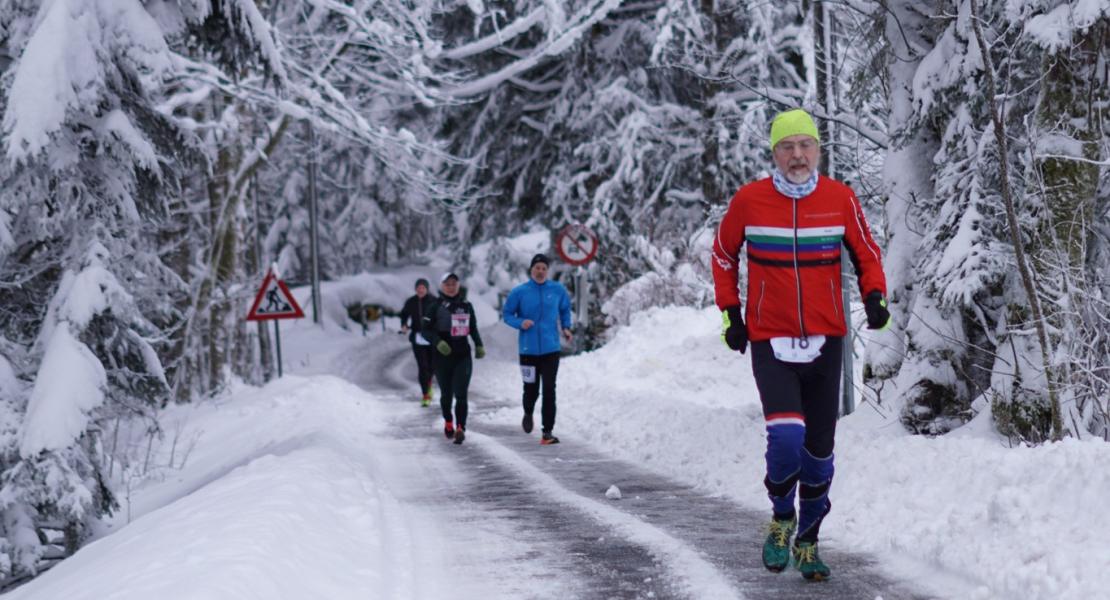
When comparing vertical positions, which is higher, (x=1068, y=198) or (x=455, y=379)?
(x=1068, y=198)

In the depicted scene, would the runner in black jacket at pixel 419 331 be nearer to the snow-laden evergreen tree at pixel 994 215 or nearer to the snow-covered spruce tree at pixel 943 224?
the snow-covered spruce tree at pixel 943 224

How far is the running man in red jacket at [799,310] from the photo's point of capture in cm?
518

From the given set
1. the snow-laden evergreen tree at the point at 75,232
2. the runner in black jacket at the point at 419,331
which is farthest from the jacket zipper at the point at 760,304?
the runner in black jacket at the point at 419,331

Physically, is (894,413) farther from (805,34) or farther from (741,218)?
(805,34)

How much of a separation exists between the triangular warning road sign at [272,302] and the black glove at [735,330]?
14.7 metres

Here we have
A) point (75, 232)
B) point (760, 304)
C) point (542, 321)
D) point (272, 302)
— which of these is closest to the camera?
point (760, 304)

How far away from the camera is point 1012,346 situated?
290 inches

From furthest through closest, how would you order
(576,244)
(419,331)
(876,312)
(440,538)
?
1. (576,244)
2. (419,331)
3. (440,538)
4. (876,312)

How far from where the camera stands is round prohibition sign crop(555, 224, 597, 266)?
19953 millimetres

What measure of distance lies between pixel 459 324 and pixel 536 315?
3.18 feet

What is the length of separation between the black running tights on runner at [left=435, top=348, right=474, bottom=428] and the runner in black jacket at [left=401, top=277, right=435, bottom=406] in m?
4.73

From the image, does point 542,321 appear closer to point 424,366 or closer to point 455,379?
point 455,379

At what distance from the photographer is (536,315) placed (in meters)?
12.0

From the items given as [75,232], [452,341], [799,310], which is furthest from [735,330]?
[452,341]
